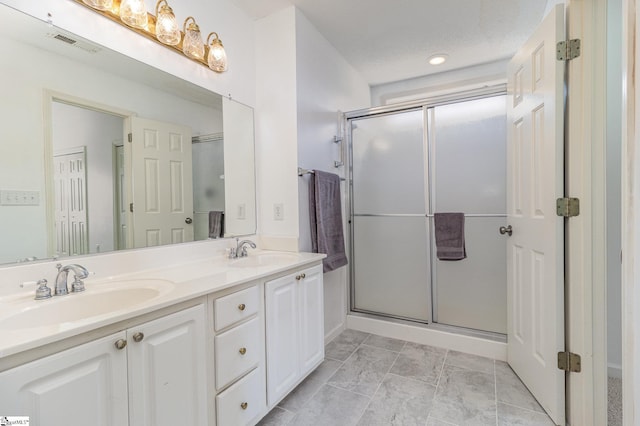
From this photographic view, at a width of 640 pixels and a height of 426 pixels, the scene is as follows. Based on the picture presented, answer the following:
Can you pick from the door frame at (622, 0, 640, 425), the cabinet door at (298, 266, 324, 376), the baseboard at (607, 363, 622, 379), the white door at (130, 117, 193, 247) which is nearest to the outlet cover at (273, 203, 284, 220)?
the cabinet door at (298, 266, 324, 376)

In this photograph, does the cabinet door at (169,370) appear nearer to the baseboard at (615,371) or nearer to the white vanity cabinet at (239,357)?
the white vanity cabinet at (239,357)

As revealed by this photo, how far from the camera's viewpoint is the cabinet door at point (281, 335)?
4.84ft

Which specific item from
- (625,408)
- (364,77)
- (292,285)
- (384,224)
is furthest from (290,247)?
(364,77)

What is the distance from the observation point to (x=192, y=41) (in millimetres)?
1649

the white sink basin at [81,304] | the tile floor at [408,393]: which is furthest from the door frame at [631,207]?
the white sink basin at [81,304]

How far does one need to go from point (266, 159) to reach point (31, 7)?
4.36ft

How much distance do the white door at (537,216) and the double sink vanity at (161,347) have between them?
1.28 meters

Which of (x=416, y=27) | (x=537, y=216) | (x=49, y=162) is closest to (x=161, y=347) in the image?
(x=49, y=162)

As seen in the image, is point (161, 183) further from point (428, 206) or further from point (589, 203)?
point (589, 203)

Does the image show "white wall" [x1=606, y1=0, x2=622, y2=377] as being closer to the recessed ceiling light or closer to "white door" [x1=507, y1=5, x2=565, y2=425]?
"white door" [x1=507, y1=5, x2=565, y2=425]

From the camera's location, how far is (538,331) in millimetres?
1609

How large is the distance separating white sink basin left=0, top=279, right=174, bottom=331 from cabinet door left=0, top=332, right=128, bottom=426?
16 centimetres

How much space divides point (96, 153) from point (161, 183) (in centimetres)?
32

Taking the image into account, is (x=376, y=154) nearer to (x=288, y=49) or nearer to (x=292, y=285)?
(x=288, y=49)
